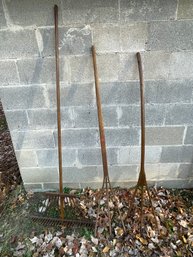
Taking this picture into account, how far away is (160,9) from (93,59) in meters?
0.70

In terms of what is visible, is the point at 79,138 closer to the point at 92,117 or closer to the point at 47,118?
the point at 92,117

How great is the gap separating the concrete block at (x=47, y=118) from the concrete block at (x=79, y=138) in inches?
3.9

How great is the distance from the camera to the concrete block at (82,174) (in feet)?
10.6

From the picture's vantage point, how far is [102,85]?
8.54 feet

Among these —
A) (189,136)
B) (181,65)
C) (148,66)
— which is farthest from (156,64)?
(189,136)

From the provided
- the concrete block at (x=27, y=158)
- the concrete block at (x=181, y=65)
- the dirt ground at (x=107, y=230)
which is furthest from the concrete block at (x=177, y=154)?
the concrete block at (x=27, y=158)

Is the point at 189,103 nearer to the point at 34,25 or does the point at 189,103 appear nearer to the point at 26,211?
the point at 34,25

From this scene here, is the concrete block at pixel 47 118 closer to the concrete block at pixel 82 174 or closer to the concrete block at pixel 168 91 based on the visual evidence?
the concrete block at pixel 82 174

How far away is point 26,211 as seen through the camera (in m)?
3.23

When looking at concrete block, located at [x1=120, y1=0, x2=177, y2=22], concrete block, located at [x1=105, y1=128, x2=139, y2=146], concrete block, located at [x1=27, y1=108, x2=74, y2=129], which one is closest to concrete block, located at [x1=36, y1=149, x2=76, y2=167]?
concrete block, located at [x1=27, y1=108, x2=74, y2=129]

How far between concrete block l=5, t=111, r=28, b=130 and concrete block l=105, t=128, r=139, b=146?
35.4 inches

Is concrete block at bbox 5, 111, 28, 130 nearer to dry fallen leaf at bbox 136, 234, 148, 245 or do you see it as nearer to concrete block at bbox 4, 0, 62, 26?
concrete block at bbox 4, 0, 62, 26

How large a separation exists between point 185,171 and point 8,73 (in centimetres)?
235

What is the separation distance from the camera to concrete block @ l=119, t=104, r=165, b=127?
273cm
